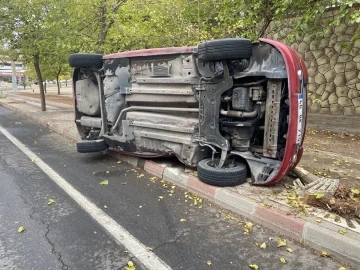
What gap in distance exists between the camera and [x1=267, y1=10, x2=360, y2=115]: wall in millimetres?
9062

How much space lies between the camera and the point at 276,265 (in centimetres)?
247

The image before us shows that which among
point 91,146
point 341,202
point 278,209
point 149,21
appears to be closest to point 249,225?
point 278,209

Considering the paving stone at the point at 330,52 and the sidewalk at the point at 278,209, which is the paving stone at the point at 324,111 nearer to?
the paving stone at the point at 330,52

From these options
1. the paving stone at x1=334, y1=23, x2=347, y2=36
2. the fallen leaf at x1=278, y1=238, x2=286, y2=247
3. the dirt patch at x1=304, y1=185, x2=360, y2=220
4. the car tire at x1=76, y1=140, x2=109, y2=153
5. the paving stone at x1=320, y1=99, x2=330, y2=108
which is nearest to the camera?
the fallen leaf at x1=278, y1=238, x2=286, y2=247

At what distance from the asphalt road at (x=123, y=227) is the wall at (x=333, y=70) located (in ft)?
23.1

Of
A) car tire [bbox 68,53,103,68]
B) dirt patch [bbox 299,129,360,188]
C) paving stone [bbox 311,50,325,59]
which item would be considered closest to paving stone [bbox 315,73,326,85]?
paving stone [bbox 311,50,325,59]

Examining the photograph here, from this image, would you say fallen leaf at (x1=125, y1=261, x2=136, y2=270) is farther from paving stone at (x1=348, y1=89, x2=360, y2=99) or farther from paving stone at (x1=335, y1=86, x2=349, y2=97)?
paving stone at (x1=335, y1=86, x2=349, y2=97)

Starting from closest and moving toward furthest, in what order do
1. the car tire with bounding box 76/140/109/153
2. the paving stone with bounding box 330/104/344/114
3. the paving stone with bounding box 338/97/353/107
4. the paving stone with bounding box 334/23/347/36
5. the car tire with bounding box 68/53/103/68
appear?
1. the car tire with bounding box 68/53/103/68
2. the car tire with bounding box 76/140/109/153
3. the paving stone with bounding box 334/23/347/36
4. the paving stone with bounding box 338/97/353/107
5. the paving stone with bounding box 330/104/344/114

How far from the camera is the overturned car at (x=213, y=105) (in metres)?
3.53

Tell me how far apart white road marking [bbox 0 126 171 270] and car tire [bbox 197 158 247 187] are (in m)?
1.29

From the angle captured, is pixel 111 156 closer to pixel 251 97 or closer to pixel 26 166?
pixel 26 166

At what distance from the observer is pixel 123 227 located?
313cm

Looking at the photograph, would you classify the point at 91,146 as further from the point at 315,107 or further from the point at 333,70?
the point at 333,70

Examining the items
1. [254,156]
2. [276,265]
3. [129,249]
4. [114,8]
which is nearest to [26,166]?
[129,249]
